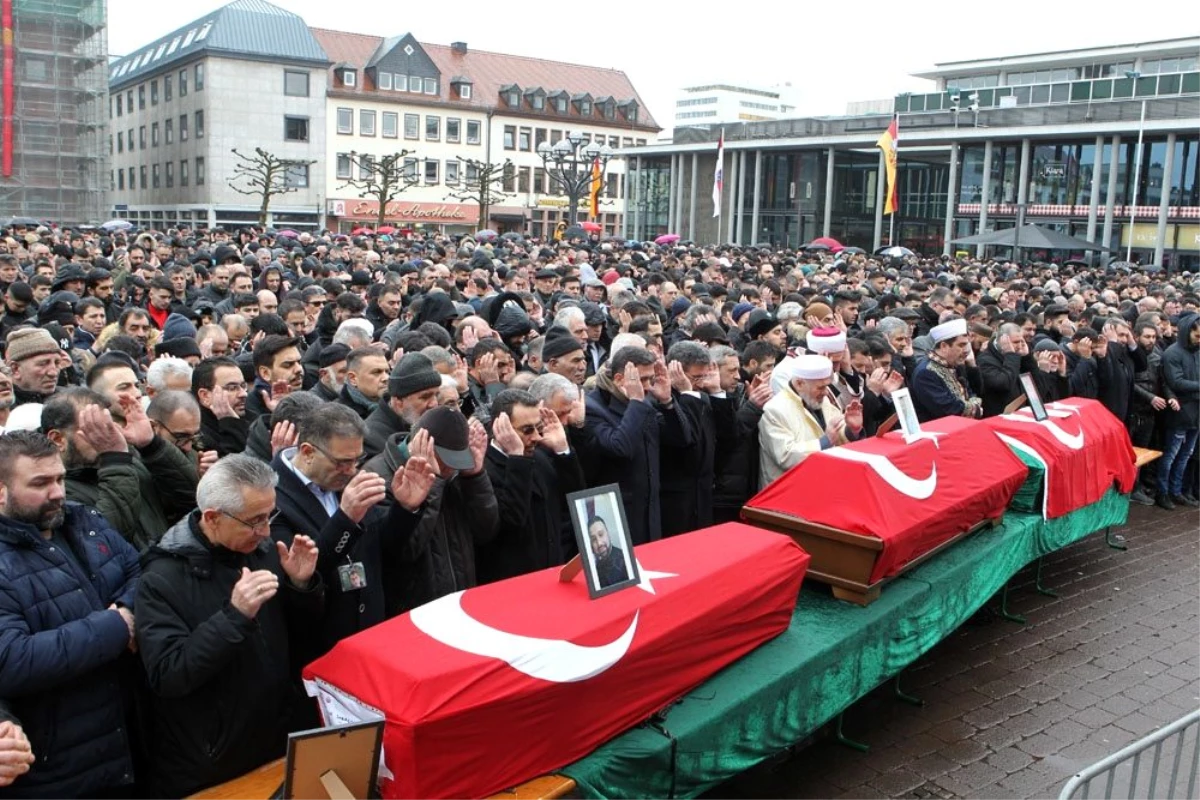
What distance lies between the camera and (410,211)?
205 ft

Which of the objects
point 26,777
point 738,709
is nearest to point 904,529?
point 738,709

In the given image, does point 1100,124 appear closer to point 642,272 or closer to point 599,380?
point 642,272

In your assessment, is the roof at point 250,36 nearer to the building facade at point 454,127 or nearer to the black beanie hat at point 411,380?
the building facade at point 454,127

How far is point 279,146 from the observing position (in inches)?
2263

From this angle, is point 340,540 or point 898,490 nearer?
point 340,540

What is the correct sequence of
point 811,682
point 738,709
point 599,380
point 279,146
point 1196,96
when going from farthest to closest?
point 279,146 → point 1196,96 → point 599,380 → point 811,682 → point 738,709

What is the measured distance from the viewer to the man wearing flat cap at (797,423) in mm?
6543

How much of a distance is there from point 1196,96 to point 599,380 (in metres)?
34.8

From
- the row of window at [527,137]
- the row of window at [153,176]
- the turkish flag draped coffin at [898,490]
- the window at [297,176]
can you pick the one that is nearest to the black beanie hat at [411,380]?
the turkish flag draped coffin at [898,490]

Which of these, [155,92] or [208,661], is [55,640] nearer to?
[208,661]

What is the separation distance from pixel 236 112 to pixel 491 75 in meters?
19.1

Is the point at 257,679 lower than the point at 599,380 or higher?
lower

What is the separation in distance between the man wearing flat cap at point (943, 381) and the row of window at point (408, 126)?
56205 millimetres

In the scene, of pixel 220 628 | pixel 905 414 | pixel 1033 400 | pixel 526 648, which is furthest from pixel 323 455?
pixel 1033 400
